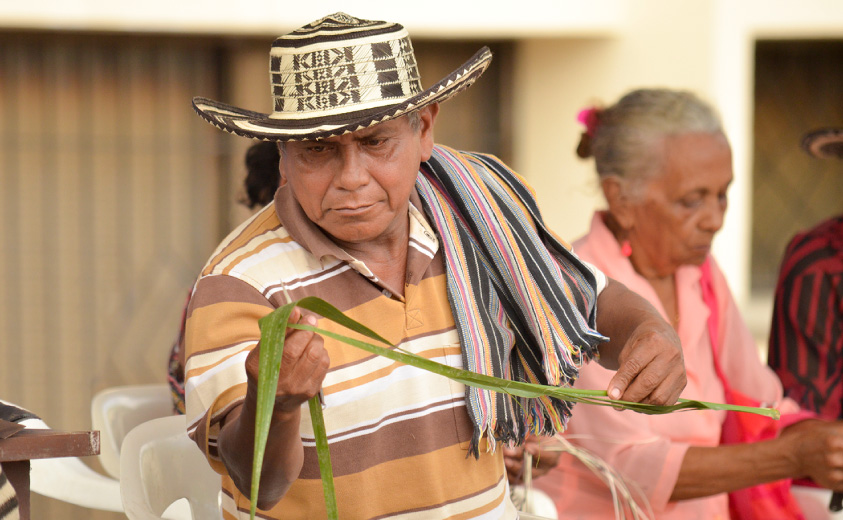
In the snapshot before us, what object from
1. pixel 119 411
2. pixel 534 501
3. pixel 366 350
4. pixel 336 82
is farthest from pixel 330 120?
pixel 119 411

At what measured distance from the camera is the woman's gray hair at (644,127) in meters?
2.98

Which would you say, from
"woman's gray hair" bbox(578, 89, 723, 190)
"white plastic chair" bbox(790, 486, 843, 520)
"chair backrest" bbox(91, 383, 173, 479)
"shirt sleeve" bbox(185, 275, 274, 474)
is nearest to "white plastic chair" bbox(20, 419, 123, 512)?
"chair backrest" bbox(91, 383, 173, 479)

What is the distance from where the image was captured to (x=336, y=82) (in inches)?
66.9

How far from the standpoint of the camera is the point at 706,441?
2834 millimetres

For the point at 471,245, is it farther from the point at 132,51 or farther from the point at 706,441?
the point at 132,51

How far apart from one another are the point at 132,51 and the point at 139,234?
980 mm

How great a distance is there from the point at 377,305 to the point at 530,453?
92 cm

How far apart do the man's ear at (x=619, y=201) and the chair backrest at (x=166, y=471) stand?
4.56 feet

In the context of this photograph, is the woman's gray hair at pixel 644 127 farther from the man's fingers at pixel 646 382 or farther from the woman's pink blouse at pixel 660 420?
the man's fingers at pixel 646 382

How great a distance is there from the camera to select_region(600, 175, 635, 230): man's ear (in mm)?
3004

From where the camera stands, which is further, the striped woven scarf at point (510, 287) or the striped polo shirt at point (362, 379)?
the striped woven scarf at point (510, 287)

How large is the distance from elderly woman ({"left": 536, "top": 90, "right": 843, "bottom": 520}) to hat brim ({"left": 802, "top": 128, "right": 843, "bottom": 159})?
642 mm

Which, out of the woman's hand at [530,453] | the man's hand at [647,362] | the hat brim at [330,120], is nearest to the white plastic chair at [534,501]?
the woman's hand at [530,453]

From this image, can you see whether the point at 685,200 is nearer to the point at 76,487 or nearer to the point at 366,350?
the point at 366,350
